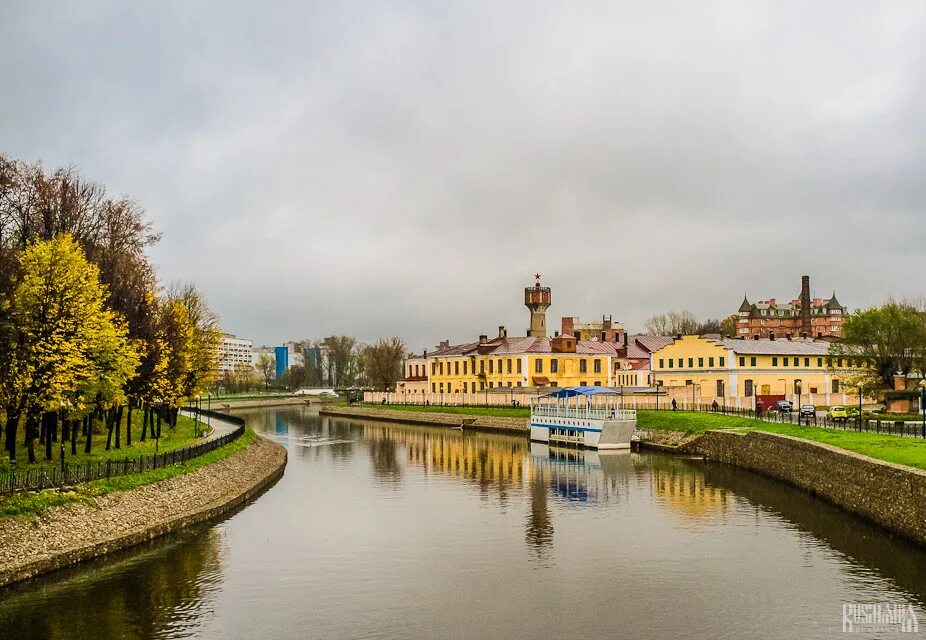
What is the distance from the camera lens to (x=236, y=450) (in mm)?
46750

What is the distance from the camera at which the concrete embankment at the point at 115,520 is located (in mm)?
23312

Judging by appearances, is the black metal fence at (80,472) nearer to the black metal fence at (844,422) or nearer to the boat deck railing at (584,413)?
the boat deck railing at (584,413)

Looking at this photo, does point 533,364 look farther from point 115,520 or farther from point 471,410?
point 115,520

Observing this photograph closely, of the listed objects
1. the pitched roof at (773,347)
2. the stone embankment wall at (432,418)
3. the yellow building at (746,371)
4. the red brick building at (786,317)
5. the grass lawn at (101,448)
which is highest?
the red brick building at (786,317)

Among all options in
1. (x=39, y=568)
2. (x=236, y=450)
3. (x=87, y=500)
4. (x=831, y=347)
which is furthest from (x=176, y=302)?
(x=831, y=347)

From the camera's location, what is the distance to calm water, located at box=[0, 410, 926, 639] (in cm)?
2061

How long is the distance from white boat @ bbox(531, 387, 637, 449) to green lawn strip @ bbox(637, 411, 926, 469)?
Answer: 2800 millimetres

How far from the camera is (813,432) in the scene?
147 feet

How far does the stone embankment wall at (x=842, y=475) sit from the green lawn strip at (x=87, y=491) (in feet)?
87.9

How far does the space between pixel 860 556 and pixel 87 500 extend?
24.7 metres

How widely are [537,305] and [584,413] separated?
1549 inches

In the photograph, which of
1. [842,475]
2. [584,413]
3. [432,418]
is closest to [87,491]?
[842,475]

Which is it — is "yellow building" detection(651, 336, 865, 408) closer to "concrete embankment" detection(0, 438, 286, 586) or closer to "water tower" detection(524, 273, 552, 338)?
"water tower" detection(524, 273, 552, 338)

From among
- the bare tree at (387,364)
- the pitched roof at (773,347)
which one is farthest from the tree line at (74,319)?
the bare tree at (387,364)
